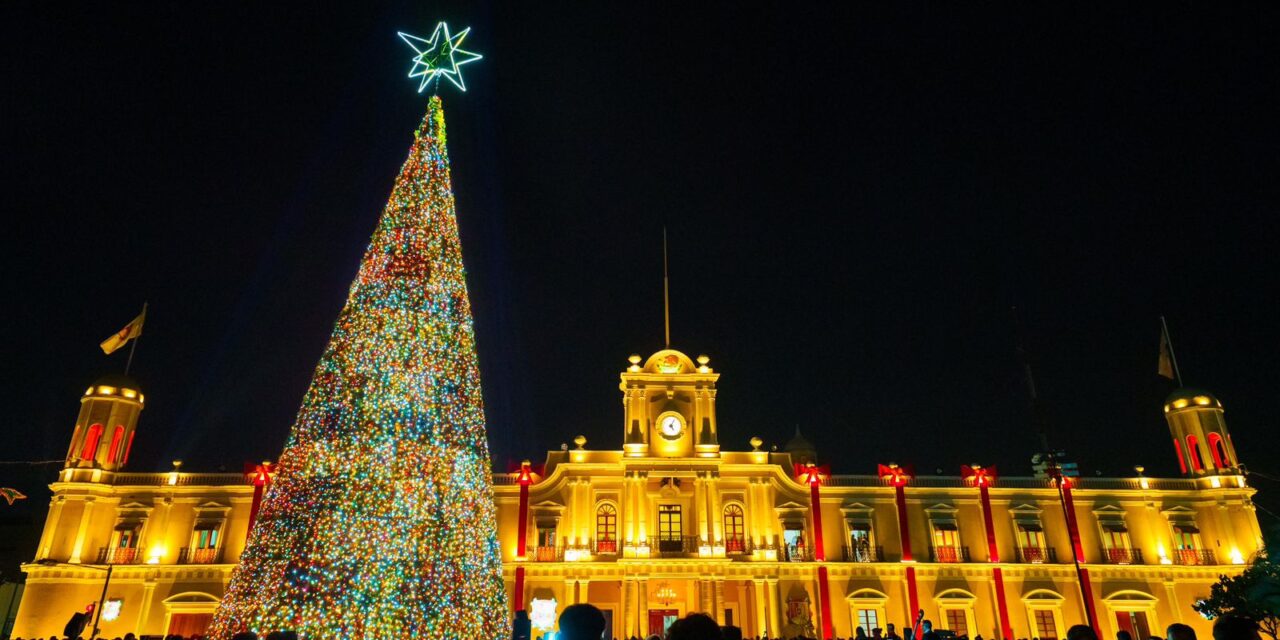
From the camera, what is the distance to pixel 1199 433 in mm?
31984

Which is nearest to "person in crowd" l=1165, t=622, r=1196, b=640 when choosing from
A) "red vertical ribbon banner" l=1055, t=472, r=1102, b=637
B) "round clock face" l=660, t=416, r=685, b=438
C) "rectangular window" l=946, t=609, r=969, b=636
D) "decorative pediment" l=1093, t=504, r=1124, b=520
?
"red vertical ribbon banner" l=1055, t=472, r=1102, b=637

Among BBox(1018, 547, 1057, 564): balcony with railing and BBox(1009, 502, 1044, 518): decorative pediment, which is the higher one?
BBox(1009, 502, 1044, 518): decorative pediment

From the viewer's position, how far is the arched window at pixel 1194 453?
3179 cm

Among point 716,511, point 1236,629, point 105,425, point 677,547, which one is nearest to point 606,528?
point 677,547

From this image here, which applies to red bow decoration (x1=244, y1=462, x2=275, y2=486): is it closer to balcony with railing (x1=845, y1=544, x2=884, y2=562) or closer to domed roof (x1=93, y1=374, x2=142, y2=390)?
domed roof (x1=93, y1=374, x2=142, y2=390)

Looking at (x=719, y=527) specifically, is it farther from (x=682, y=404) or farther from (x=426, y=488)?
(x=426, y=488)

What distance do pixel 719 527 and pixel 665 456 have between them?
353 centimetres

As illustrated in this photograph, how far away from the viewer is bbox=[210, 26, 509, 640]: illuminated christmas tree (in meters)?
10.9

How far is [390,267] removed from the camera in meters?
13.2

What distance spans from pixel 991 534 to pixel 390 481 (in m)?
26.9

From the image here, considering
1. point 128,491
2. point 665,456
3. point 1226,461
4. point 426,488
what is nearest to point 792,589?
point 665,456

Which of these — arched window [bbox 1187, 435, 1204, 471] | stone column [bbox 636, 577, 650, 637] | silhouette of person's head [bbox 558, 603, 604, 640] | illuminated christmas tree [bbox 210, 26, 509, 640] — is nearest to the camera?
silhouette of person's head [bbox 558, 603, 604, 640]

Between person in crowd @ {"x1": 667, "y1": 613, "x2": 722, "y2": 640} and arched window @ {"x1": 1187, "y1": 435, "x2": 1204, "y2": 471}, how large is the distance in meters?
36.5

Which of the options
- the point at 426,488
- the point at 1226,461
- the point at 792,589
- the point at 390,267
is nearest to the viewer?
the point at 426,488
